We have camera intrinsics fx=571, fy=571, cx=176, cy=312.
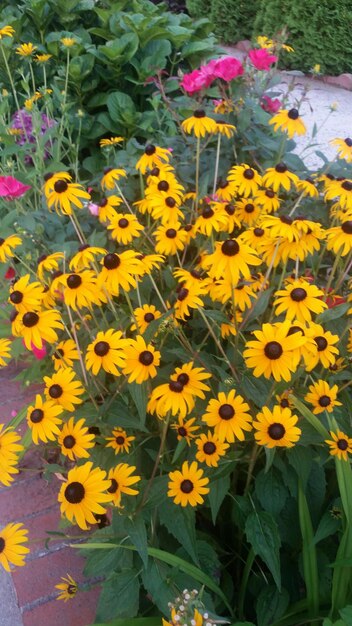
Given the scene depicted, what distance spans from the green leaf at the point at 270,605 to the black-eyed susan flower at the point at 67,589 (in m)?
0.42

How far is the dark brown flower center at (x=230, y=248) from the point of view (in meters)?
1.04

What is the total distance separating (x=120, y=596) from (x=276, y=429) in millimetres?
460

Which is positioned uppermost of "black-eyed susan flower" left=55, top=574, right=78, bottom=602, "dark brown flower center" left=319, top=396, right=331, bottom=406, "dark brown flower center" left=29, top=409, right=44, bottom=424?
"dark brown flower center" left=319, top=396, right=331, bottom=406

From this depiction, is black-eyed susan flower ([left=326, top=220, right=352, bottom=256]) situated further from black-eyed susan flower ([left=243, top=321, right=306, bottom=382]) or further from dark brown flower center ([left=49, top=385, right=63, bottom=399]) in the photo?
dark brown flower center ([left=49, top=385, right=63, bottom=399])

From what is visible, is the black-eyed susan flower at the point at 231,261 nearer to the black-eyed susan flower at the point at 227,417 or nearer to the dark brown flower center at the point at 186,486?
the black-eyed susan flower at the point at 227,417

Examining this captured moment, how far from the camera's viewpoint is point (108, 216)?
137 centimetres

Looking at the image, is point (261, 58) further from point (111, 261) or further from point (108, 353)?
point (108, 353)

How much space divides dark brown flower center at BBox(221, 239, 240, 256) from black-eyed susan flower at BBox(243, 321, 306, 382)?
0.18 metres

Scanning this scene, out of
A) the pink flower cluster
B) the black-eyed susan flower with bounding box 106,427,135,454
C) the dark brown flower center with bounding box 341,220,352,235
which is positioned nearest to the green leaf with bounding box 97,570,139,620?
the black-eyed susan flower with bounding box 106,427,135,454

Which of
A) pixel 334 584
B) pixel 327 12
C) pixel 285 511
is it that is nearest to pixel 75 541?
pixel 285 511

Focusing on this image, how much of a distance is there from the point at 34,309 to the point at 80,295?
0.29 feet

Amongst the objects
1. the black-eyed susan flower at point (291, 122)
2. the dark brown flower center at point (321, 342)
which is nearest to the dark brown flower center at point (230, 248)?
the dark brown flower center at point (321, 342)

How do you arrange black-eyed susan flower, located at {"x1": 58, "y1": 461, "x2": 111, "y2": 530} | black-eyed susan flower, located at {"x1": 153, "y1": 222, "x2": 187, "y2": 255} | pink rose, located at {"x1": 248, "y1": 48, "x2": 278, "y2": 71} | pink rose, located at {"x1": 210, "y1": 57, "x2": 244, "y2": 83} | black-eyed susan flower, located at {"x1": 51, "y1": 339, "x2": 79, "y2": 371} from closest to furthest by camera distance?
black-eyed susan flower, located at {"x1": 58, "y1": 461, "x2": 111, "y2": 530} < black-eyed susan flower, located at {"x1": 51, "y1": 339, "x2": 79, "y2": 371} < black-eyed susan flower, located at {"x1": 153, "y1": 222, "x2": 187, "y2": 255} < pink rose, located at {"x1": 210, "y1": 57, "x2": 244, "y2": 83} < pink rose, located at {"x1": 248, "y1": 48, "x2": 278, "y2": 71}

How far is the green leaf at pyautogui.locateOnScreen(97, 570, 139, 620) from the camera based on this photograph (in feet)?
3.51
